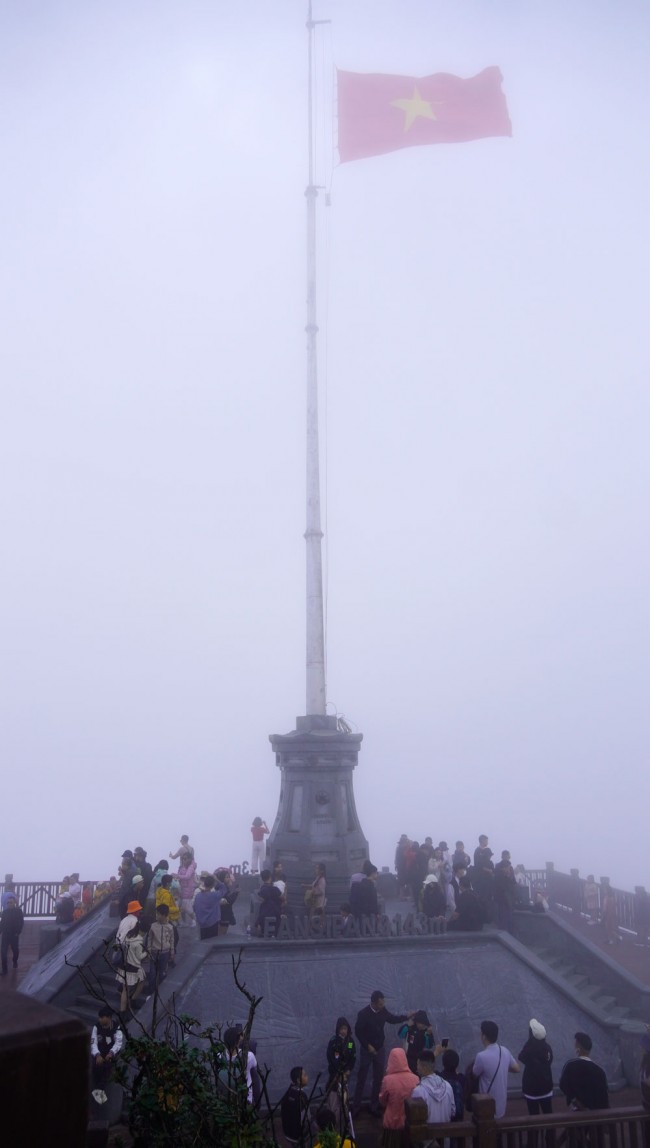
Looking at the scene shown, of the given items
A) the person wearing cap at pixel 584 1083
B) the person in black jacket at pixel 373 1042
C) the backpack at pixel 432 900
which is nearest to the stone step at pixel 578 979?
the backpack at pixel 432 900

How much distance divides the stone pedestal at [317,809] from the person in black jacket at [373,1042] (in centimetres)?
550

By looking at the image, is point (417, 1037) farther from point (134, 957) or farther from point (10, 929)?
point (10, 929)

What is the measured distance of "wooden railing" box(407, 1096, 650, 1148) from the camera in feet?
22.2

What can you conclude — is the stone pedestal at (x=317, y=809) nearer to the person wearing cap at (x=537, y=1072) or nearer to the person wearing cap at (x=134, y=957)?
the person wearing cap at (x=134, y=957)

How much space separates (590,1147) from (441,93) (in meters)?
20.5

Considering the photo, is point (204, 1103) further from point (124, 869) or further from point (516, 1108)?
point (124, 869)

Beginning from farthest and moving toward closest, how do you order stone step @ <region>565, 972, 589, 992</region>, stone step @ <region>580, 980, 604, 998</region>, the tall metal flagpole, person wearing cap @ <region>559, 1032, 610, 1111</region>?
the tall metal flagpole → stone step @ <region>565, 972, 589, 992</region> → stone step @ <region>580, 980, 604, 998</region> → person wearing cap @ <region>559, 1032, 610, 1111</region>

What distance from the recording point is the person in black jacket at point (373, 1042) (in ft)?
33.3

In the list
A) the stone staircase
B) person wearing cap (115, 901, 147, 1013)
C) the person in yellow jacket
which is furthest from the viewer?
the stone staircase

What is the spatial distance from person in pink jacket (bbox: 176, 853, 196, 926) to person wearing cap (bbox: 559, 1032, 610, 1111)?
8.79 metres

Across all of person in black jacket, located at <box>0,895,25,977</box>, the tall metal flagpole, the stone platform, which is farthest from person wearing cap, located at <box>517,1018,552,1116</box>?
person in black jacket, located at <box>0,895,25,977</box>

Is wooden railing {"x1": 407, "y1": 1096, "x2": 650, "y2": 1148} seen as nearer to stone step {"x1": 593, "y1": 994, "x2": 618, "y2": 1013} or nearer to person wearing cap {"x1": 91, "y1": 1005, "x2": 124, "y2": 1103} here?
person wearing cap {"x1": 91, "y1": 1005, "x2": 124, "y2": 1103}

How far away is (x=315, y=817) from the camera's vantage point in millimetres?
16734

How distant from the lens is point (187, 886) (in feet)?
53.5
